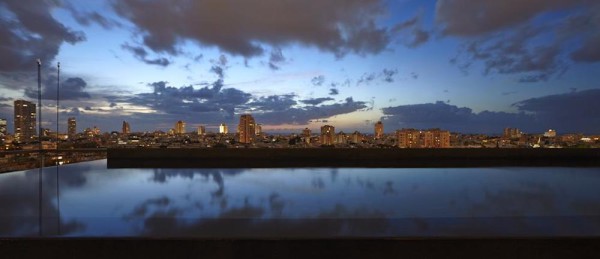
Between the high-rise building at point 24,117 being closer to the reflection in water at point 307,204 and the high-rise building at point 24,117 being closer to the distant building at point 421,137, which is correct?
the reflection in water at point 307,204

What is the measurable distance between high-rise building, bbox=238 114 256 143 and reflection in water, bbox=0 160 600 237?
30.7 ft

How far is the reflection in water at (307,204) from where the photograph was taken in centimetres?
383

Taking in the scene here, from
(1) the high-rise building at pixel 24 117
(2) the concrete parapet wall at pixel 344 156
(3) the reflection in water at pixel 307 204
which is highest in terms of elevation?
(1) the high-rise building at pixel 24 117

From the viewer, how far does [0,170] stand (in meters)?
9.28

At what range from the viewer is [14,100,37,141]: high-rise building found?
20312 millimetres

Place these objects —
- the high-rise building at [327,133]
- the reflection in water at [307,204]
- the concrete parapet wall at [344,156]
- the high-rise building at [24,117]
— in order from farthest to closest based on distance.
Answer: the high-rise building at [24,117] < the high-rise building at [327,133] < the concrete parapet wall at [344,156] < the reflection in water at [307,204]

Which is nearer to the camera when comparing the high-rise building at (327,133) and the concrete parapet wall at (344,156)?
the concrete parapet wall at (344,156)

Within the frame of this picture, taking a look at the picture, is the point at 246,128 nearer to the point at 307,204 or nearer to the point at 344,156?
the point at 344,156

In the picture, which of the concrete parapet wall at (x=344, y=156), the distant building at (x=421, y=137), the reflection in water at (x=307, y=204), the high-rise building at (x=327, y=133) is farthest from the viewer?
the high-rise building at (x=327, y=133)

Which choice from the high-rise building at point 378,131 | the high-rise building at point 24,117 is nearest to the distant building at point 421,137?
the high-rise building at point 378,131

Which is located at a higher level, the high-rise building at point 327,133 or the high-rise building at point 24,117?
the high-rise building at point 24,117

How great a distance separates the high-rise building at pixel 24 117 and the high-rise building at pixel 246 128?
10.6 metres

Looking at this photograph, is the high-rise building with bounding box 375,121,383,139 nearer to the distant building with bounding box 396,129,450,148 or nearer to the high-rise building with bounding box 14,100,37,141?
the distant building with bounding box 396,129,450,148

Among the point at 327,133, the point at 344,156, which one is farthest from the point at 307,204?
the point at 327,133
